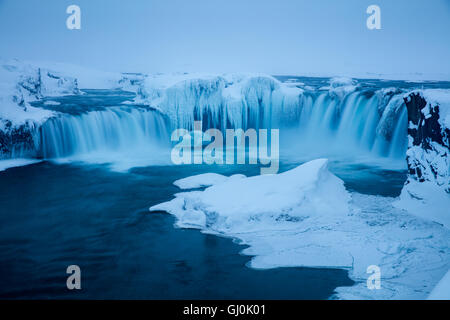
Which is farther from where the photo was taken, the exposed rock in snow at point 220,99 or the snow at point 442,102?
the exposed rock in snow at point 220,99

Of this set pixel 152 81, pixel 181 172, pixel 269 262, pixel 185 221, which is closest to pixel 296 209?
pixel 269 262

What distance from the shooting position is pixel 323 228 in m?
5.72

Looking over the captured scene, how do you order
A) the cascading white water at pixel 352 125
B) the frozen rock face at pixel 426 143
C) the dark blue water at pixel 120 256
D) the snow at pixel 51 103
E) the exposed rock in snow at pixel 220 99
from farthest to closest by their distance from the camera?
the snow at pixel 51 103, the exposed rock in snow at pixel 220 99, the cascading white water at pixel 352 125, the frozen rock face at pixel 426 143, the dark blue water at pixel 120 256

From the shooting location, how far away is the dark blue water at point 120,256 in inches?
172

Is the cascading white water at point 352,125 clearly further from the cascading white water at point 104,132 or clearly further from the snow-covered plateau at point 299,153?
the cascading white water at point 104,132

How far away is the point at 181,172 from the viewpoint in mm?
10109

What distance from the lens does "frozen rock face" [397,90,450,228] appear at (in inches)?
234

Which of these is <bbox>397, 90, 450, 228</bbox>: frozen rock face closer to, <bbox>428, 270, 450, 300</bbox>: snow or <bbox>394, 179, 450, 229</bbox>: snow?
<bbox>394, 179, 450, 229</bbox>: snow

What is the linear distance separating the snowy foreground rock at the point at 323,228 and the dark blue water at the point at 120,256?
275 mm

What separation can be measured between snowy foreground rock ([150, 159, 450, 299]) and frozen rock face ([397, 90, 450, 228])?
318mm

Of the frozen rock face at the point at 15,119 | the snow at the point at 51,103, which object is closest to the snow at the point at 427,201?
the frozen rock face at the point at 15,119

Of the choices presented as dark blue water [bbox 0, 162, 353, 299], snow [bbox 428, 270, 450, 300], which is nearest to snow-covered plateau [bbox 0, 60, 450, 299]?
snow [bbox 428, 270, 450, 300]

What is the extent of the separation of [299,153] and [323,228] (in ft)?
23.9

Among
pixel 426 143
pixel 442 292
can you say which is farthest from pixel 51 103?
pixel 442 292
